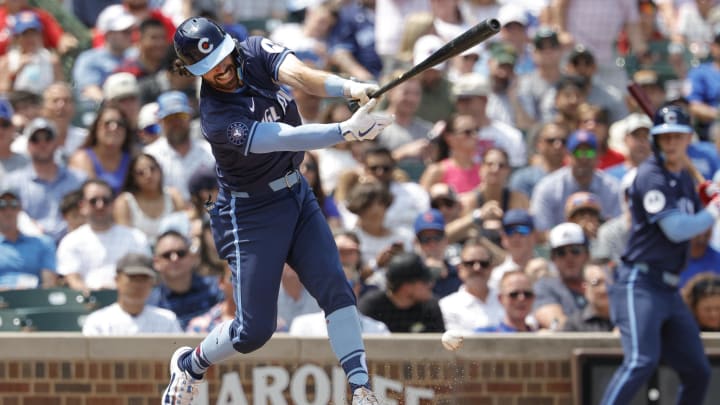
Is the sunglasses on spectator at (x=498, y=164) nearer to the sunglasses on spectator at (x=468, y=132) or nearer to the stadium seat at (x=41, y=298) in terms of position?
the sunglasses on spectator at (x=468, y=132)

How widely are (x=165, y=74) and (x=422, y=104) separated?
206 centimetres

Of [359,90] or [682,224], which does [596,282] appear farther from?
[359,90]

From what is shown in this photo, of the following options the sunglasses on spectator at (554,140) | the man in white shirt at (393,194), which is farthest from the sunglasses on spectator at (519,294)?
the sunglasses on spectator at (554,140)

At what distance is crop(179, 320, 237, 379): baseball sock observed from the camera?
6215mm

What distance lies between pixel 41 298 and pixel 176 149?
1917 millimetres

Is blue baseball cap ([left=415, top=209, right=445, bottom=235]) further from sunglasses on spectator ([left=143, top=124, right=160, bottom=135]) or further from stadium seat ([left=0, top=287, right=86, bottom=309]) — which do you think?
sunglasses on spectator ([left=143, top=124, right=160, bottom=135])

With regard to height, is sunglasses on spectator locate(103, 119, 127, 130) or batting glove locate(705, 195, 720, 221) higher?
sunglasses on spectator locate(103, 119, 127, 130)

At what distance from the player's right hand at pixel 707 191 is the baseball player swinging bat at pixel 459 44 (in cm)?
302

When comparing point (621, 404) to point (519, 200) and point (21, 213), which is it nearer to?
point (519, 200)

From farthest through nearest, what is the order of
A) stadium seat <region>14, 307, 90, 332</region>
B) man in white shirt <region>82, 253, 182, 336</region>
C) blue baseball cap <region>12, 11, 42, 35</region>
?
blue baseball cap <region>12, 11, 42, 35</region> → stadium seat <region>14, 307, 90, 332</region> → man in white shirt <region>82, 253, 182, 336</region>

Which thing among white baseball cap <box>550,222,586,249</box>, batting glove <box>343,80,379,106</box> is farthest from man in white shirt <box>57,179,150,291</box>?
batting glove <box>343,80,379,106</box>

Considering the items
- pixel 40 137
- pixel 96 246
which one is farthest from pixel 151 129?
pixel 96 246

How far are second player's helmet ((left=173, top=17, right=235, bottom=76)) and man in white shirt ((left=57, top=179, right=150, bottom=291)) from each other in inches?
134

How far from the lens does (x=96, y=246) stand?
891 cm
